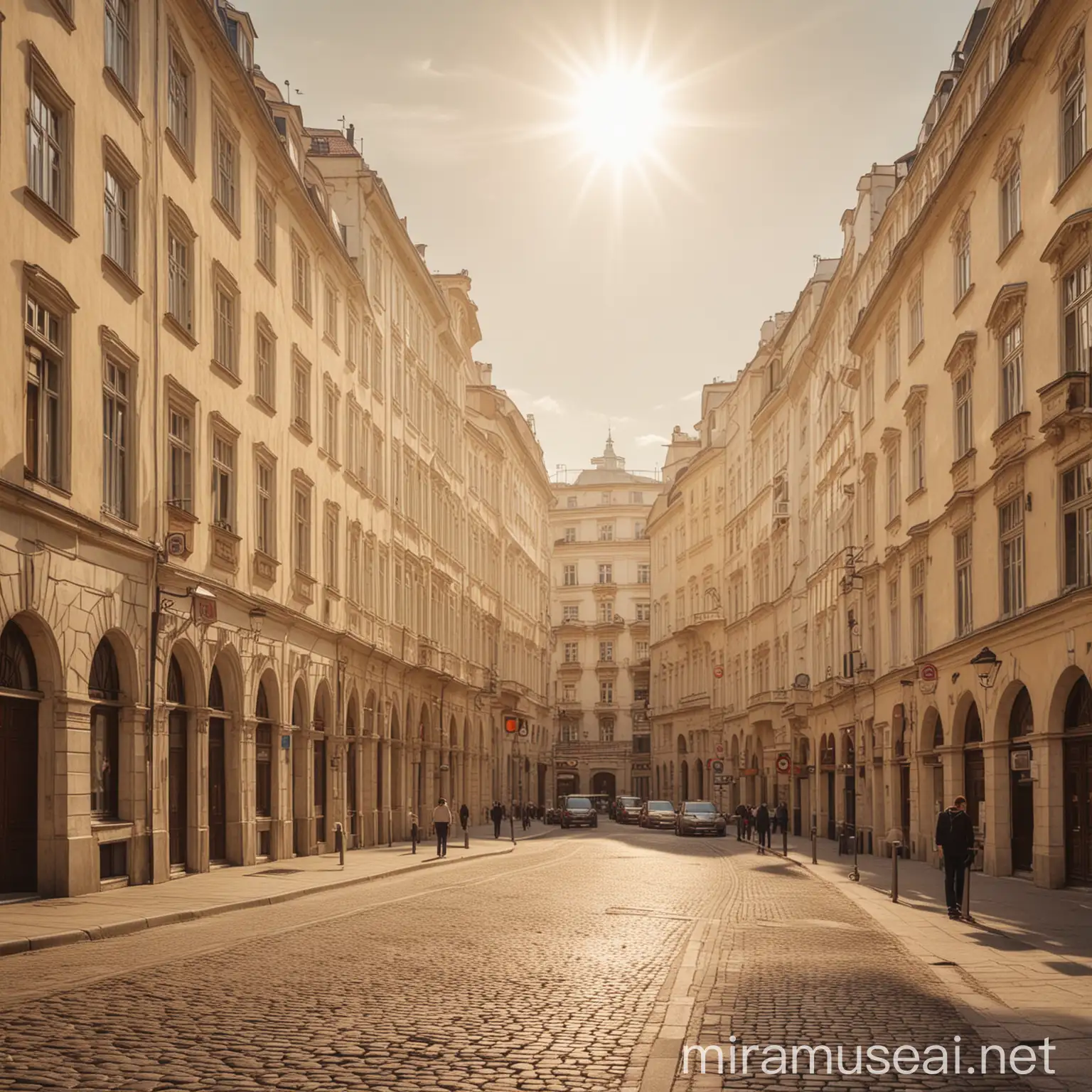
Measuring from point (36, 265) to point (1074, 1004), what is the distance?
16619 millimetres

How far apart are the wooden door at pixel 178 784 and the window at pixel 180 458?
12.8 ft

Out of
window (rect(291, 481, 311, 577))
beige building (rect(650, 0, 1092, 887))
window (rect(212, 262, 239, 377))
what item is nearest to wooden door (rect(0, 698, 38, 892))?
window (rect(212, 262, 239, 377))

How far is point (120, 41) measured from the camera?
26266 mm

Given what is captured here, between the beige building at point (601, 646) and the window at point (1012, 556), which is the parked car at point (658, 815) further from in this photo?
the beige building at point (601, 646)

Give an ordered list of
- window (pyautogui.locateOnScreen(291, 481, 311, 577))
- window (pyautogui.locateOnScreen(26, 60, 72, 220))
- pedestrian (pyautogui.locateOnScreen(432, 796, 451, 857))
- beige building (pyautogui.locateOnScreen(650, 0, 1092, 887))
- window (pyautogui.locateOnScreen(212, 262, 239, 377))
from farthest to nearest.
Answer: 1. pedestrian (pyautogui.locateOnScreen(432, 796, 451, 857))
2. window (pyautogui.locateOnScreen(291, 481, 311, 577))
3. window (pyautogui.locateOnScreen(212, 262, 239, 377))
4. beige building (pyautogui.locateOnScreen(650, 0, 1092, 887))
5. window (pyautogui.locateOnScreen(26, 60, 72, 220))

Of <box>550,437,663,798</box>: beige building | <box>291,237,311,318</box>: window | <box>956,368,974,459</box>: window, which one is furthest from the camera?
<box>550,437,663,798</box>: beige building

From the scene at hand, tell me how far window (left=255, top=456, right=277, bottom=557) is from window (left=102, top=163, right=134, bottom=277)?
8711 millimetres

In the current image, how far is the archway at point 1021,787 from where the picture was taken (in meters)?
29.2

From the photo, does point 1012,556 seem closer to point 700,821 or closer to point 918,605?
point 918,605

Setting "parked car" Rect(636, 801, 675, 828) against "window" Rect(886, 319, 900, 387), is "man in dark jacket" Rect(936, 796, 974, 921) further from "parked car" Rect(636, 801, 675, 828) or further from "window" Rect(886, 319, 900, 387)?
"parked car" Rect(636, 801, 675, 828)

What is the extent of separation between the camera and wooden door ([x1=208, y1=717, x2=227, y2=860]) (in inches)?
1236

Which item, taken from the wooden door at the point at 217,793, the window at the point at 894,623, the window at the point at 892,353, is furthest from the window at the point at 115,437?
the window at the point at 892,353

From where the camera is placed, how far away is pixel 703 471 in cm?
9419

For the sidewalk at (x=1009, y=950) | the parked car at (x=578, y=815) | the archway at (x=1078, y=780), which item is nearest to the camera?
the sidewalk at (x=1009, y=950)
